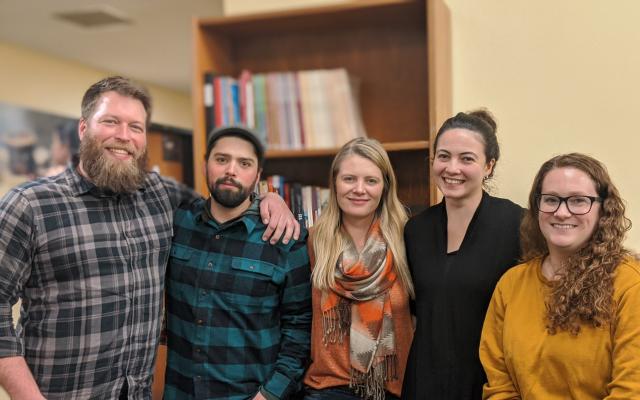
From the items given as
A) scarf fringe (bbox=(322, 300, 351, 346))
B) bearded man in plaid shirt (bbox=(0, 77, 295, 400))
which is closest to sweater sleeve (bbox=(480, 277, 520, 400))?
scarf fringe (bbox=(322, 300, 351, 346))

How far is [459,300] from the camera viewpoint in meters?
1.55

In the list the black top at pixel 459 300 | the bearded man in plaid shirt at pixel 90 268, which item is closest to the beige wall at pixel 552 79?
the black top at pixel 459 300

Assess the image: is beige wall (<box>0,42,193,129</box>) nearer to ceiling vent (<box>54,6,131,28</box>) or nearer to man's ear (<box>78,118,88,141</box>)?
ceiling vent (<box>54,6,131,28</box>)

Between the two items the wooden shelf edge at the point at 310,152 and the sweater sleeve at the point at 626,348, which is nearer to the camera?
the sweater sleeve at the point at 626,348

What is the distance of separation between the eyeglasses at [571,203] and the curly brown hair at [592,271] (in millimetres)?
37

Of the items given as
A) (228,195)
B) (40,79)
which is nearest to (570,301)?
(228,195)

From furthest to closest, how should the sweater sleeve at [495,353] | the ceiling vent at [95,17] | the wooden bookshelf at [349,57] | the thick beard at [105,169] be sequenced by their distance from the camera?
1. the ceiling vent at [95,17]
2. the wooden bookshelf at [349,57]
3. the thick beard at [105,169]
4. the sweater sleeve at [495,353]

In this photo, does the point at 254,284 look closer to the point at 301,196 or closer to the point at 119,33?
the point at 301,196

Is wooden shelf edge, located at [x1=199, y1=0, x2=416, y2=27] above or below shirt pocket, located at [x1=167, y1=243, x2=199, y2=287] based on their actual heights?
above

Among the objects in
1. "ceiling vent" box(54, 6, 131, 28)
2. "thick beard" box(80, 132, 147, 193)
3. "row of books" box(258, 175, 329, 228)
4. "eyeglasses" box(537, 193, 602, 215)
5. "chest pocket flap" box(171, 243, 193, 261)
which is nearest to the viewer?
"eyeglasses" box(537, 193, 602, 215)

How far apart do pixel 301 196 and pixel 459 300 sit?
84 cm

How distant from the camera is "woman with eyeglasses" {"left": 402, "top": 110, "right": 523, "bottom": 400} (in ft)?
5.09

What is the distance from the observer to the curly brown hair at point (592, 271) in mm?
1295

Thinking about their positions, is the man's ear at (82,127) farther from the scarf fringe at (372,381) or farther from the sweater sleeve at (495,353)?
the sweater sleeve at (495,353)
